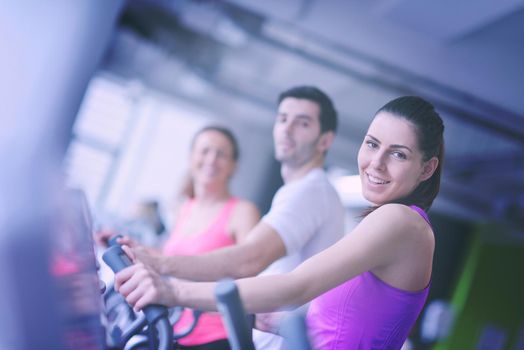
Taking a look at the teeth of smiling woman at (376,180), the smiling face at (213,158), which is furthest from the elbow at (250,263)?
the smiling face at (213,158)

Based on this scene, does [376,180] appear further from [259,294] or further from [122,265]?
[122,265]

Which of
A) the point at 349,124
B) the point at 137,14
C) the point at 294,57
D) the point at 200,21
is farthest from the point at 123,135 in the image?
the point at 349,124

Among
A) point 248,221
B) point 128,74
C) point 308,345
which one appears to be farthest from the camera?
point 128,74

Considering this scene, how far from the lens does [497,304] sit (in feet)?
17.3

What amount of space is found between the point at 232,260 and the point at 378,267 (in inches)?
13.5

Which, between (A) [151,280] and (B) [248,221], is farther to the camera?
(B) [248,221]

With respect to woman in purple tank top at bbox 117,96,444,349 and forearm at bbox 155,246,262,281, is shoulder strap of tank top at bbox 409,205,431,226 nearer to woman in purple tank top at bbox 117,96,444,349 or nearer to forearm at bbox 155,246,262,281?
woman in purple tank top at bbox 117,96,444,349

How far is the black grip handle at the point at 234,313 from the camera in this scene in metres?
0.69

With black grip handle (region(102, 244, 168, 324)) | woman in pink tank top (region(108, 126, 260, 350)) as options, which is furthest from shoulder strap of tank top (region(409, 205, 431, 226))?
woman in pink tank top (region(108, 126, 260, 350))

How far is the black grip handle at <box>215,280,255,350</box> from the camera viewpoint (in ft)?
2.25

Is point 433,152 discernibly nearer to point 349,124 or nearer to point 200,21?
point 349,124

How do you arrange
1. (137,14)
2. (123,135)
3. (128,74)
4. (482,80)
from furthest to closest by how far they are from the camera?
(123,135), (128,74), (137,14), (482,80)

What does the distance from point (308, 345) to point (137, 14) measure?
5332mm

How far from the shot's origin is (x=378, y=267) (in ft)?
2.52
